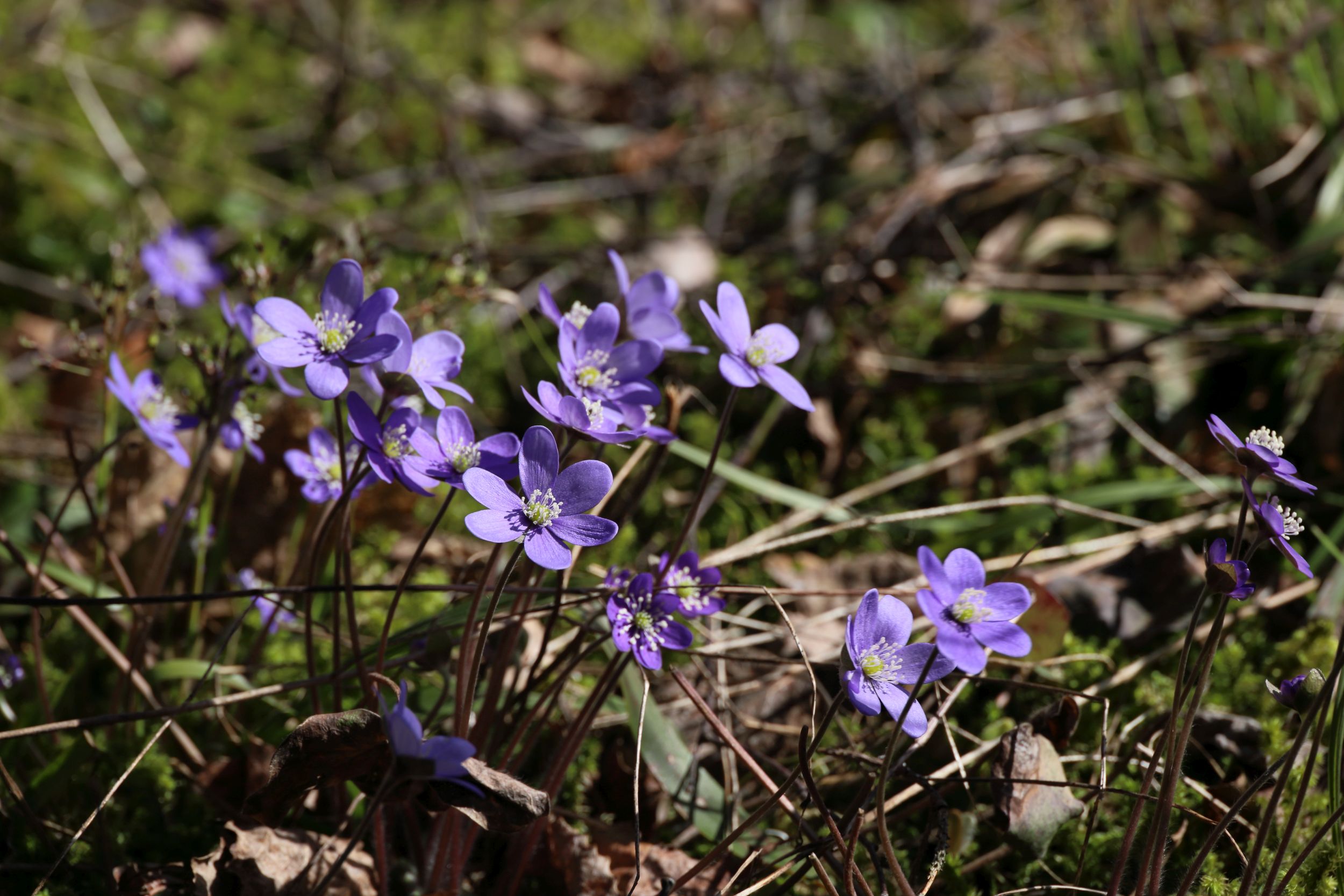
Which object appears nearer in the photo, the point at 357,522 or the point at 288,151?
the point at 357,522

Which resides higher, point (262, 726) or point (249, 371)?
point (249, 371)

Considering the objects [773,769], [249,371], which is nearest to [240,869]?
[249,371]

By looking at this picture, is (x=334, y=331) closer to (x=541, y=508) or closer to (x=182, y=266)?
(x=541, y=508)

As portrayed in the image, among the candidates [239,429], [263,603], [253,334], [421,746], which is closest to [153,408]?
[239,429]

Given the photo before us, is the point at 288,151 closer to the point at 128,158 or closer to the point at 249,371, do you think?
the point at 128,158

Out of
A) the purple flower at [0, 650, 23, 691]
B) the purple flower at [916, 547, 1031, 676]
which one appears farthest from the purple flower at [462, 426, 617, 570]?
the purple flower at [0, 650, 23, 691]

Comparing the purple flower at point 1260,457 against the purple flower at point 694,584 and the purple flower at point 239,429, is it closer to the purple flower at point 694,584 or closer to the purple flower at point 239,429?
the purple flower at point 694,584

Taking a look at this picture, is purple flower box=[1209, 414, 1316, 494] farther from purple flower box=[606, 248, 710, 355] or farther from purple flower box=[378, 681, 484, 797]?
purple flower box=[378, 681, 484, 797]
